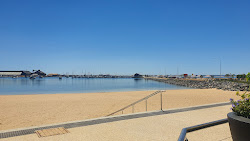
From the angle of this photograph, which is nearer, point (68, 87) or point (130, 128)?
point (130, 128)

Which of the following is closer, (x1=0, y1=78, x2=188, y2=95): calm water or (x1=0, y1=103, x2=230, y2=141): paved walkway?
(x1=0, y1=103, x2=230, y2=141): paved walkway

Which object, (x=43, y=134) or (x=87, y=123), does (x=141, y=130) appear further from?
(x=43, y=134)

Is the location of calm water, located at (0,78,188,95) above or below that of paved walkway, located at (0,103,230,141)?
below

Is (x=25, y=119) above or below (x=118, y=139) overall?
below

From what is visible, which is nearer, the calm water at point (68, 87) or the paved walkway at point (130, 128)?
the paved walkway at point (130, 128)

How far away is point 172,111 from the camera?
8109 millimetres

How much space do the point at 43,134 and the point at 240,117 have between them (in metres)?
4.64

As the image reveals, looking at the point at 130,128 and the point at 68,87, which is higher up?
the point at 130,128

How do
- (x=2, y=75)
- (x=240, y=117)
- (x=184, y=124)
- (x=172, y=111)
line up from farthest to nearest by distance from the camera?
(x=2, y=75) < (x=172, y=111) < (x=184, y=124) < (x=240, y=117)

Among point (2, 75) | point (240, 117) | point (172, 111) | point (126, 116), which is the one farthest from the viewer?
point (2, 75)

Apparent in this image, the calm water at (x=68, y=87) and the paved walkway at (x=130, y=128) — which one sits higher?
the paved walkway at (x=130, y=128)

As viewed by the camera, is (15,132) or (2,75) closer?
(15,132)

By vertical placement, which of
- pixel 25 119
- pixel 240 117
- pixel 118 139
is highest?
pixel 240 117

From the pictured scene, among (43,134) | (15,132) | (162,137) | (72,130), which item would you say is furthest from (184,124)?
(15,132)
